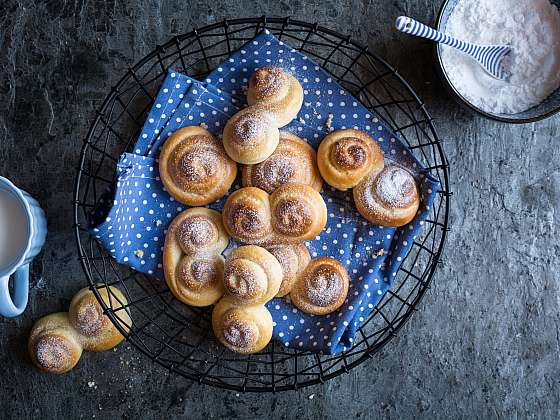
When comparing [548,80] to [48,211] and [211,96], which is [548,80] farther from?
[48,211]

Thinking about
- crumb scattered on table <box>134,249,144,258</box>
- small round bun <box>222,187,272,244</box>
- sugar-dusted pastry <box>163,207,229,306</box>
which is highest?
small round bun <box>222,187,272,244</box>

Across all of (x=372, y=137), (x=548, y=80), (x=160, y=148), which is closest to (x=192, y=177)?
(x=160, y=148)

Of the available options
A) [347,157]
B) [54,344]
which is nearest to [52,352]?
[54,344]

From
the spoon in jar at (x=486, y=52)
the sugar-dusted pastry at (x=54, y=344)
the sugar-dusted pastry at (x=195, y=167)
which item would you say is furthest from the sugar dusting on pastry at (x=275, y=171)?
the sugar-dusted pastry at (x=54, y=344)

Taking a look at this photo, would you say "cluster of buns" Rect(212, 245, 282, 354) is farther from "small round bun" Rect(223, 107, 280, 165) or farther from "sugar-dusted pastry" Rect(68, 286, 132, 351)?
"sugar-dusted pastry" Rect(68, 286, 132, 351)

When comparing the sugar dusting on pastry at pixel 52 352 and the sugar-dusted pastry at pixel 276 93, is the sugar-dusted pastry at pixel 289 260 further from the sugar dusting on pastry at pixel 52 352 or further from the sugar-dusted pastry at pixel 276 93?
the sugar dusting on pastry at pixel 52 352

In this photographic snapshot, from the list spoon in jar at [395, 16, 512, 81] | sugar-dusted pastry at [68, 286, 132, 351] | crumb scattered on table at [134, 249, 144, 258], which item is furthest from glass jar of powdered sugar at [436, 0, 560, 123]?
sugar-dusted pastry at [68, 286, 132, 351]
